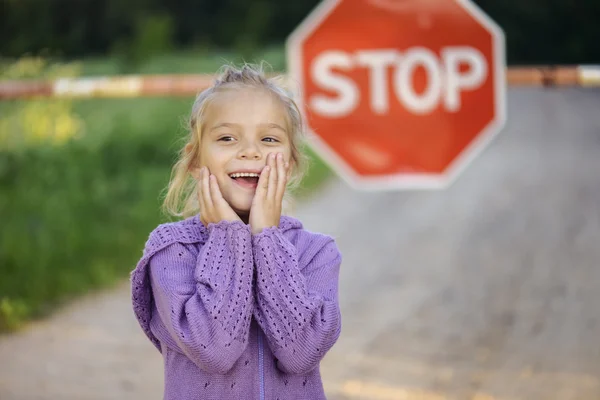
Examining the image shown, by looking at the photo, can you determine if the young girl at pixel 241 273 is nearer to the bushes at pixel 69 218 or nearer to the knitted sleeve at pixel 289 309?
the knitted sleeve at pixel 289 309

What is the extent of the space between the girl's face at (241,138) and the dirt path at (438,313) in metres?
2.09

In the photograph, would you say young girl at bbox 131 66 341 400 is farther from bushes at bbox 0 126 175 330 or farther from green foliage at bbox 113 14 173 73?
green foliage at bbox 113 14 173 73

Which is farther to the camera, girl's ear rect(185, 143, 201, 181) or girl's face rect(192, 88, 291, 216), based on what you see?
girl's ear rect(185, 143, 201, 181)

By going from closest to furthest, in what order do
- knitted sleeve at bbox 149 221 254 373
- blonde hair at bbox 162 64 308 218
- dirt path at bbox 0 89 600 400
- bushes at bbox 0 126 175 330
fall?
knitted sleeve at bbox 149 221 254 373 < blonde hair at bbox 162 64 308 218 < dirt path at bbox 0 89 600 400 < bushes at bbox 0 126 175 330

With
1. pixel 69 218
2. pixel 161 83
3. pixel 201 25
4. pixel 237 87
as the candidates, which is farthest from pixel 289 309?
pixel 201 25

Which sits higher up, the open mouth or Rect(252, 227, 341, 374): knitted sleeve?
the open mouth

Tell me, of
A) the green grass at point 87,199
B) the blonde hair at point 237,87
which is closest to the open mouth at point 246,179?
the blonde hair at point 237,87

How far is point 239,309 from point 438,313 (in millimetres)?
3308

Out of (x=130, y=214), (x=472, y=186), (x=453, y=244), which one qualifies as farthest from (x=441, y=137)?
(x=472, y=186)

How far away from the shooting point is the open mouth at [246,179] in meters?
1.72

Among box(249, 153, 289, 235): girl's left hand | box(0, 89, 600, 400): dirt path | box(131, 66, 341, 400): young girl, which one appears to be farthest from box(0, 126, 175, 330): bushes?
box(249, 153, 289, 235): girl's left hand

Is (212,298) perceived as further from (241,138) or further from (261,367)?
(241,138)

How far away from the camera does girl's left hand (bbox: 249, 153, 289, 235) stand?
1678 millimetres

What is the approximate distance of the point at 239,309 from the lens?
1.60 metres
